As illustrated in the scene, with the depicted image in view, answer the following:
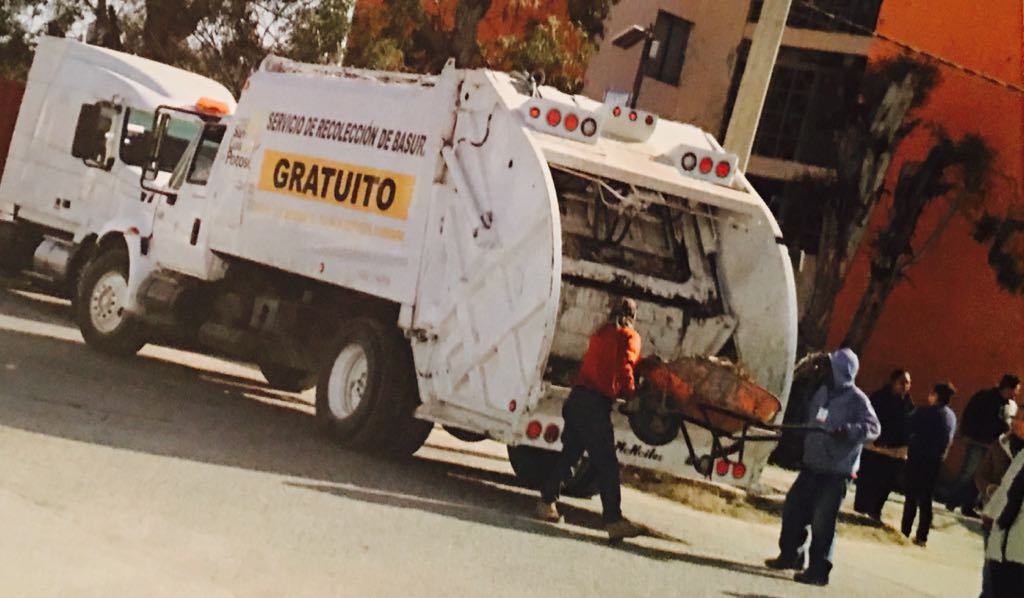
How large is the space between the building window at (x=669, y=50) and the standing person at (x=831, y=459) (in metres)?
19.4

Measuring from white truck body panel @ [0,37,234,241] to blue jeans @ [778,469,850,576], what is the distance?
8.25 meters

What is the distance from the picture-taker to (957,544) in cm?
1638

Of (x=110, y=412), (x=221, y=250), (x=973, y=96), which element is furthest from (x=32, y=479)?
(x=973, y=96)

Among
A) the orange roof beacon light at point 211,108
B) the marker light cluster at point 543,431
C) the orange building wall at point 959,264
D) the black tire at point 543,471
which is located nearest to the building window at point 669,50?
the orange building wall at point 959,264

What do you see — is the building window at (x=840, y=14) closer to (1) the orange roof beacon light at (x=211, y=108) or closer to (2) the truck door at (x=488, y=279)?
(1) the orange roof beacon light at (x=211, y=108)

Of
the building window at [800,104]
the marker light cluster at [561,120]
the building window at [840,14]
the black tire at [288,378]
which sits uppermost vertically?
the building window at [840,14]

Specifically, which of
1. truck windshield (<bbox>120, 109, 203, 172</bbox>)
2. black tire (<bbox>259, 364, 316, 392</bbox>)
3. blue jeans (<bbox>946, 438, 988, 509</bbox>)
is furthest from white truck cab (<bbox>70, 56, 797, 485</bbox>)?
blue jeans (<bbox>946, 438, 988, 509</bbox>)

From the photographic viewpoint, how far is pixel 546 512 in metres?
10.7

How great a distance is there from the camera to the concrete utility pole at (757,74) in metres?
14.6

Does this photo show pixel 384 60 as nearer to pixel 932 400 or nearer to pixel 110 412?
pixel 932 400

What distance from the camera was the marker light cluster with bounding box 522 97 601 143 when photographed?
1082cm

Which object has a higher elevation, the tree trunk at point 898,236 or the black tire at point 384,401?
the tree trunk at point 898,236

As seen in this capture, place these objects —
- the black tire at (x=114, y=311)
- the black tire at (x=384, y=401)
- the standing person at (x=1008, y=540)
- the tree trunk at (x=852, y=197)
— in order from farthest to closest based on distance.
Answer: the tree trunk at (x=852, y=197), the black tire at (x=114, y=311), the black tire at (x=384, y=401), the standing person at (x=1008, y=540)

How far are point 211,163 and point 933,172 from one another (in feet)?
47.8
